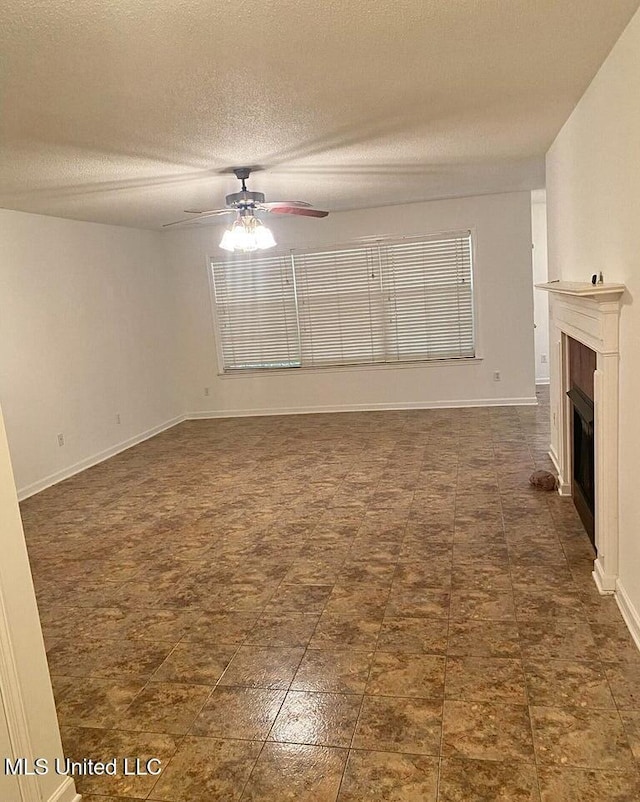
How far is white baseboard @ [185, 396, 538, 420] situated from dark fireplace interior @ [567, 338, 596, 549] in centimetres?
345

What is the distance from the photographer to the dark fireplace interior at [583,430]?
3.56 m

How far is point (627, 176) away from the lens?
2541 millimetres

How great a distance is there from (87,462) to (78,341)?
1222 mm

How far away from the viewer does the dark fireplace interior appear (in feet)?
11.7

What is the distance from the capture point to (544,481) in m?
4.57

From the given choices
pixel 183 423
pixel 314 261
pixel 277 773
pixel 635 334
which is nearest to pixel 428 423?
pixel 314 261

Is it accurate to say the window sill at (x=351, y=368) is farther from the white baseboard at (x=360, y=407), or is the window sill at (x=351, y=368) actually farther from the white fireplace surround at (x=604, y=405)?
the white fireplace surround at (x=604, y=405)

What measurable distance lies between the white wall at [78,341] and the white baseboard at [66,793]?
3.83m

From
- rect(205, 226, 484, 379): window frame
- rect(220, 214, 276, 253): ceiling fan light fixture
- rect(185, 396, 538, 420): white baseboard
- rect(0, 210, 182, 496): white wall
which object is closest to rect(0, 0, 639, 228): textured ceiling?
rect(220, 214, 276, 253): ceiling fan light fixture

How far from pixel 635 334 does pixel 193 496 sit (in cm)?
365

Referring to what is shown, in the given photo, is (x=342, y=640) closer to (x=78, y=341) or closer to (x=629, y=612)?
(x=629, y=612)

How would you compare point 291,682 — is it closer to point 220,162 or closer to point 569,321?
point 569,321

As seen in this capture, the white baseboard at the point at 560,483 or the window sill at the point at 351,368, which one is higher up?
the window sill at the point at 351,368

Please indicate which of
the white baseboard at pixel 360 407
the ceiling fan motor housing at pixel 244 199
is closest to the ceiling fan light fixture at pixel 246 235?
the ceiling fan motor housing at pixel 244 199
